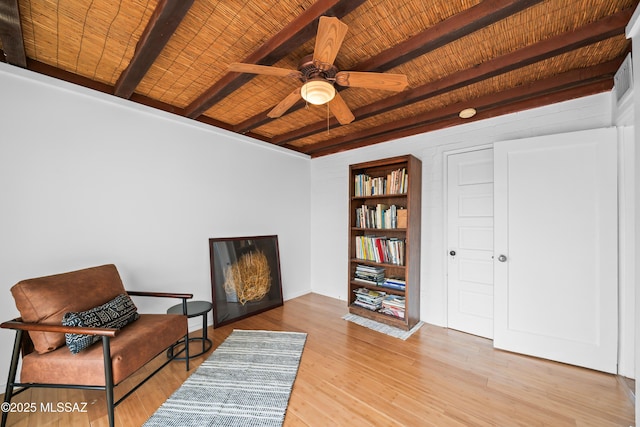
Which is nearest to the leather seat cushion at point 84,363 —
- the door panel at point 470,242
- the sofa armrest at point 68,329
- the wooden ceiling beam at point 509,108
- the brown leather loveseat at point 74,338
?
the brown leather loveseat at point 74,338

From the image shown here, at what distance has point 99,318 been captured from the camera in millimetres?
1688

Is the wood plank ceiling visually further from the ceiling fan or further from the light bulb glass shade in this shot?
the light bulb glass shade

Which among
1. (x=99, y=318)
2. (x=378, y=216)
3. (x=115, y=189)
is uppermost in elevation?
(x=115, y=189)

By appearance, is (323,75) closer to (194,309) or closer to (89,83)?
(89,83)

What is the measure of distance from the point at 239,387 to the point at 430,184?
113 inches

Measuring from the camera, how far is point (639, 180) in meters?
1.36

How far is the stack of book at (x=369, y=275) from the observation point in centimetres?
320

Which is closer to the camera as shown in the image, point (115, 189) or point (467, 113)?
point (115, 189)

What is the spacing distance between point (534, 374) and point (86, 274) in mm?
3675

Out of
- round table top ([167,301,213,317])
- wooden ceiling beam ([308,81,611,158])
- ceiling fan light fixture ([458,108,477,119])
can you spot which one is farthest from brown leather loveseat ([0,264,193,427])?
ceiling fan light fixture ([458,108,477,119])

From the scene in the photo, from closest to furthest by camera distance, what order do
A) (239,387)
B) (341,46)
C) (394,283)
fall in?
(341,46) < (239,387) < (394,283)

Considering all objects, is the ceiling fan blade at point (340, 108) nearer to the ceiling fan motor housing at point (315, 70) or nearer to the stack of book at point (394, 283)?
the ceiling fan motor housing at point (315, 70)

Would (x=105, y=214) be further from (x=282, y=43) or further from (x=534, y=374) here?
(x=534, y=374)

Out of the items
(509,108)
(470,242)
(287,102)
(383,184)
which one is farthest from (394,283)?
(287,102)
